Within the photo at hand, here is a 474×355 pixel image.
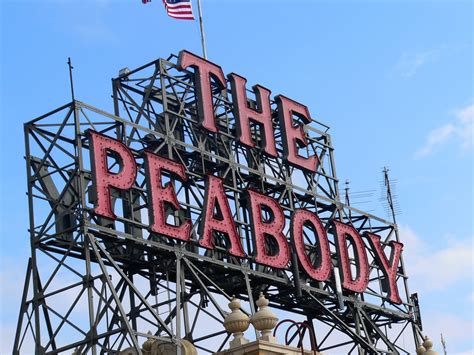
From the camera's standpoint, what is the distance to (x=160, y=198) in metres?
41.0

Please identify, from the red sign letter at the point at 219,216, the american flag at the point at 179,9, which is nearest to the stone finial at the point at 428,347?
the red sign letter at the point at 219,216

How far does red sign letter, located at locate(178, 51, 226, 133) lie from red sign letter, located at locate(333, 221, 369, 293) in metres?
7.17

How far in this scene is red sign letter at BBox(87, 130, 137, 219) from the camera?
3884 cm

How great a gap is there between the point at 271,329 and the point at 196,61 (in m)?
16.5

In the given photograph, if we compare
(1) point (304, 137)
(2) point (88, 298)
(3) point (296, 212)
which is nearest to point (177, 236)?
(2) point (88, 298)

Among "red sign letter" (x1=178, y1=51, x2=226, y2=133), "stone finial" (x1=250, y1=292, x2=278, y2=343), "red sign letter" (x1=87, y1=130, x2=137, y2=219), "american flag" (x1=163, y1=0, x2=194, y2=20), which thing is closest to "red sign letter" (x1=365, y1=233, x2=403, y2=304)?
"red sign letter" (x1=178, y1=51, x2=226, y2=133)

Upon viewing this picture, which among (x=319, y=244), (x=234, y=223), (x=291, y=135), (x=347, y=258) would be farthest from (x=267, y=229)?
(x=291, y=135)

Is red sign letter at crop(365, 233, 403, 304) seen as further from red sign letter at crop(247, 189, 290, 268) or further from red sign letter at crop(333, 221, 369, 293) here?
red sign letter at crop(247, 189, 290, 268)

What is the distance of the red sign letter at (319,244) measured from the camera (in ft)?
152

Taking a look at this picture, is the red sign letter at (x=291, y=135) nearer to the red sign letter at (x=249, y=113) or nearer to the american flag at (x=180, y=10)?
the red sign letter at (x=249, y=113)

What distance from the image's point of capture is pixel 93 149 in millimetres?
39406

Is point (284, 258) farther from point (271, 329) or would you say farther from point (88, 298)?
point (271, 329)

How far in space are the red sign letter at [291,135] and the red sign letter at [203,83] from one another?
164 inches

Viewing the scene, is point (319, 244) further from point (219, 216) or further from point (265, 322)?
point (265, 322)
